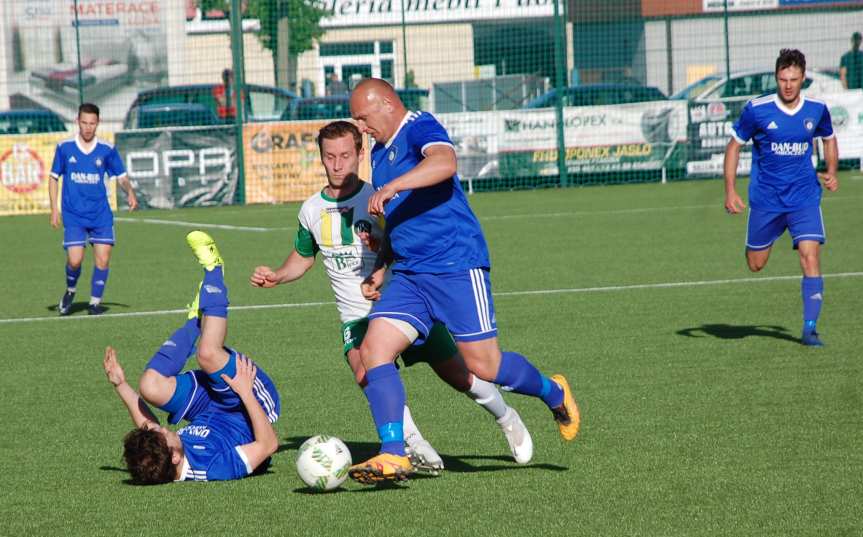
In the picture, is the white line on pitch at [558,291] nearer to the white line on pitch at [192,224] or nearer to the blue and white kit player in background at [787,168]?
the blue and white kit player in background at [787,168]

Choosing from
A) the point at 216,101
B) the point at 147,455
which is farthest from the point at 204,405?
the point at 216,101

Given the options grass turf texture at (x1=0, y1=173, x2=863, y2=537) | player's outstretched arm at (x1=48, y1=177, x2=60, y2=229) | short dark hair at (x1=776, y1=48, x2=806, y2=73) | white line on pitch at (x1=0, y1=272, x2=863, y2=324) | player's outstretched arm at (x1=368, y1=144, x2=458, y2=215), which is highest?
short dark hair at (x1=776, y1=48, x2=806, y2=73)

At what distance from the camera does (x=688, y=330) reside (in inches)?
377

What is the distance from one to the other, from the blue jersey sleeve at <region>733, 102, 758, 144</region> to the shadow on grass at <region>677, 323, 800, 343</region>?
4.47ft

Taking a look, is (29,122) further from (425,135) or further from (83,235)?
(425,135)

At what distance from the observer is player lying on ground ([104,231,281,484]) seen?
566 cm

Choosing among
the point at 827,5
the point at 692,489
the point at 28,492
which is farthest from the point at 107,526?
the point at 827,5

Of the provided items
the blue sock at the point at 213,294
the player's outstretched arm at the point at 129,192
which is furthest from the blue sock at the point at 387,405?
the player's outstretched arm at the point at 129,192

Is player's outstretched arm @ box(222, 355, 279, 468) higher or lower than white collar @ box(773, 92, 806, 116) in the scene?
lower

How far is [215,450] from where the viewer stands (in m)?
5.83

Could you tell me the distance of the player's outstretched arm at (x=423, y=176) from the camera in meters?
5.04

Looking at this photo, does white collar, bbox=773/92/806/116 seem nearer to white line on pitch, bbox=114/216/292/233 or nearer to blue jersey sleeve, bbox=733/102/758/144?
blue jersey sleeve, bbox=733/102/758/144

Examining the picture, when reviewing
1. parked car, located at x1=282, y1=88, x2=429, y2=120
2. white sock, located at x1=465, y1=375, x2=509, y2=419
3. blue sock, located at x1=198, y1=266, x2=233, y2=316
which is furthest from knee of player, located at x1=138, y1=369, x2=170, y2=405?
parked car, located at x1=282, y1=88, x2=429, y2=120

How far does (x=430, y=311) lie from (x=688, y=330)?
4395 millimetres
